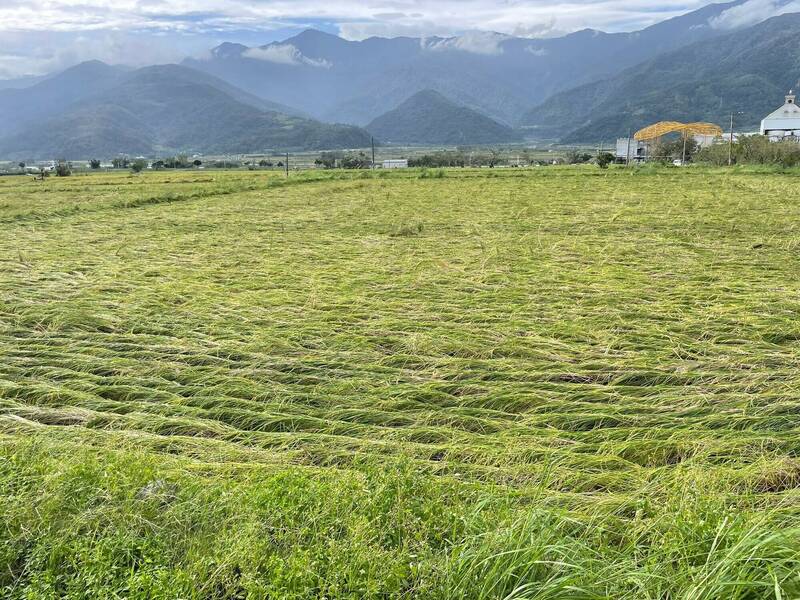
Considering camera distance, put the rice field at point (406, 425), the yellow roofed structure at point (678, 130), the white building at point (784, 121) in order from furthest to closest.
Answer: the yellow roofed structure at point (678, 130) → the white building at point (784, 121) → the rice field at point (406, 425)

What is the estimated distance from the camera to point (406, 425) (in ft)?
12.3

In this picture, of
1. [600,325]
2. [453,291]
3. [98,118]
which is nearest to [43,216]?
[453,291]

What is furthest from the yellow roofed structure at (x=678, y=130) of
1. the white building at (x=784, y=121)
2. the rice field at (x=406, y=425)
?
the rice field at (x=406, y=425)

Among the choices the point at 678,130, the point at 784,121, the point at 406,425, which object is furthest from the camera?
the point at 678,130

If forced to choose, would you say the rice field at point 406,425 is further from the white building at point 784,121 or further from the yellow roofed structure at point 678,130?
the white building at point 784,121

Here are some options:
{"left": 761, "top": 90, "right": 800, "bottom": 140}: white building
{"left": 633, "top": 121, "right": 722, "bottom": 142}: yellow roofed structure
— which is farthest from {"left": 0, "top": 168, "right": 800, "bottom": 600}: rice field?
{"left": 761, "top": 90, "right": 800, "bottom": 140}: white building

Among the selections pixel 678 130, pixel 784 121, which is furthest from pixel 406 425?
pixel 784 121

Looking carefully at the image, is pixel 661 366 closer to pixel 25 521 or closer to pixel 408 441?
pixel 408 441

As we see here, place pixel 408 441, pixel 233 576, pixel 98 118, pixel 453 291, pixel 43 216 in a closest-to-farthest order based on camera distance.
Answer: pixel 233 576
pixel 408 441
pixel 453 291
pixel 43 216
pixel 98 118

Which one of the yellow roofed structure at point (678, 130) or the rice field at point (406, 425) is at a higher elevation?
the yellow roofed structure at point (678, 130)

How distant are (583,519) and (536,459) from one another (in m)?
0.62

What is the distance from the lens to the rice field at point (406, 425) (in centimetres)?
219

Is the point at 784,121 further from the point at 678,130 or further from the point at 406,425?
the point at 406,425

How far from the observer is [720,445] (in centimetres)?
326
